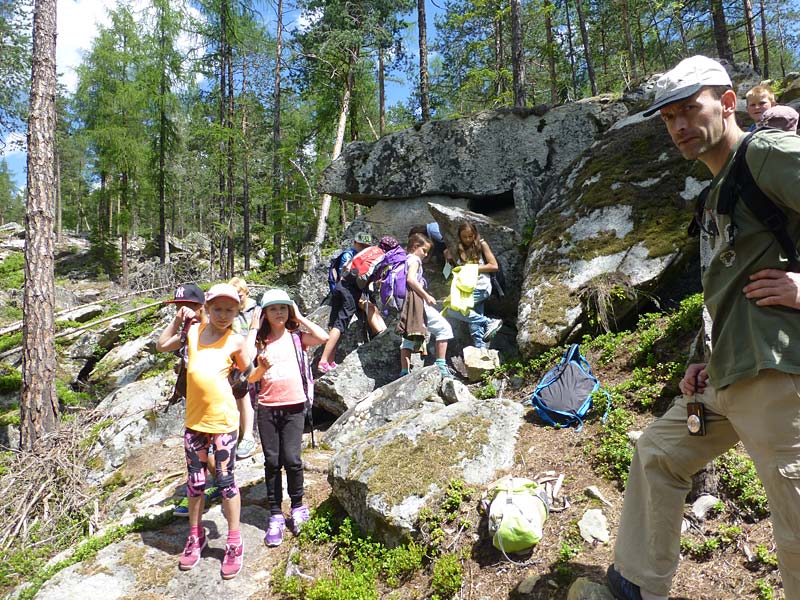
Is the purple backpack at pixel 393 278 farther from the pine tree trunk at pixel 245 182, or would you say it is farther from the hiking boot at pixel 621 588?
the pine tree trunk at pixel 245 182

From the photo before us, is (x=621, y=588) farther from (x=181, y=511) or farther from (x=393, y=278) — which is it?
(x=393, y=278)

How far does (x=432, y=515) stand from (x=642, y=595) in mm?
1742

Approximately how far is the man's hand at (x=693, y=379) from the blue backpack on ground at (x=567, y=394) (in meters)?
2.34

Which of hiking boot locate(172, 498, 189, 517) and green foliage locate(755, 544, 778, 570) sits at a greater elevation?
green foliage locate(755, 544, 778, 570)

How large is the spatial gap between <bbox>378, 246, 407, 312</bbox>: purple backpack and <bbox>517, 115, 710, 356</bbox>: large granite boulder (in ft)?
5.93

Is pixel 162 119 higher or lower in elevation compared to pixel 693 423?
higher

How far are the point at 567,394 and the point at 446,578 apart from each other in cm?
228

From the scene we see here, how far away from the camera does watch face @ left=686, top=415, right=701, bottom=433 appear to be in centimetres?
231

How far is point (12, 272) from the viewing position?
26.1m

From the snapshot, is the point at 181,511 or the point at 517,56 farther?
the point at 517,56

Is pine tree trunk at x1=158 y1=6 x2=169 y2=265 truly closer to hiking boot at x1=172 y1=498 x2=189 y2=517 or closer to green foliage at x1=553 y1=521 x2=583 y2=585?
hiking boot at x1=172 y1=498 x2=189 y2=517

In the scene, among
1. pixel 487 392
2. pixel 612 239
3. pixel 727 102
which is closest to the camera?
pixel 727 102

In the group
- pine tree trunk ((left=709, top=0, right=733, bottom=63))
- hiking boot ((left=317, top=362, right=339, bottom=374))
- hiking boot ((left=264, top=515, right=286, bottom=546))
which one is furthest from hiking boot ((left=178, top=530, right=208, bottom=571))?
pine tree trunk ((left=709, top=0, right=733, bottom=63))

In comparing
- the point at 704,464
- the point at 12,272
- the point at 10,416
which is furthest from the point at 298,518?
the point at 12,272
